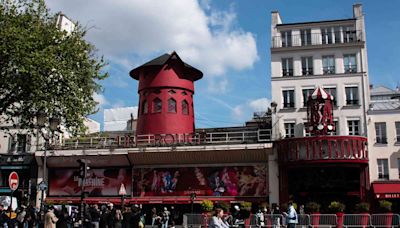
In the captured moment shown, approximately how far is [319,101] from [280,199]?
6.64 metres

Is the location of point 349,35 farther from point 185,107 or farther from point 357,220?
point 357,220

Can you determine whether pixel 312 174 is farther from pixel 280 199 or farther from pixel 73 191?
pixel 73 191

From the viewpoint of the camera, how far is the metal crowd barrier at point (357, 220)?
25453 millimetres

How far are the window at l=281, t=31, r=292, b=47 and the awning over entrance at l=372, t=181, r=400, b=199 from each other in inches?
→ 425

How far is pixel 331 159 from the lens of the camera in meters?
31.8

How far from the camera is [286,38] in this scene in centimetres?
3631

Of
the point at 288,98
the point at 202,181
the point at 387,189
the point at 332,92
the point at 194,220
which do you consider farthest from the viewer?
the point at 202,181

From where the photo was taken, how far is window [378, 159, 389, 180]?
33.0 metres

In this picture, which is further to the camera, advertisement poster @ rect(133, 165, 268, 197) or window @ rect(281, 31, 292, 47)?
window @ rect(281, 31, 292, 47)

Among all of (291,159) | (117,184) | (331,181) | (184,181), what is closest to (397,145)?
(331,181)

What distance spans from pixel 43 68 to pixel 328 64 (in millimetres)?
20039

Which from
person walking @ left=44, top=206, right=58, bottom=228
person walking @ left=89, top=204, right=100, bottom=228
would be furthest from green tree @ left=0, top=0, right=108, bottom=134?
person walking @ left=44, top=206, right=58, bottom=228

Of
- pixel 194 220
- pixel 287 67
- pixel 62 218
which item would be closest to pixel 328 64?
pixel 287 67

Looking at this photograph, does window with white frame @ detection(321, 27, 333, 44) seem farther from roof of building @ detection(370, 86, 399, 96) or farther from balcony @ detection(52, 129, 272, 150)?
roof of building @ detection(370, 86, 399, 96)
